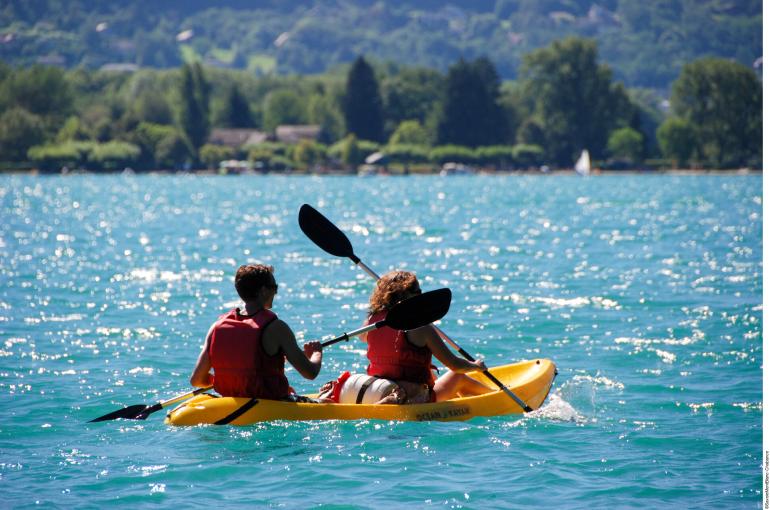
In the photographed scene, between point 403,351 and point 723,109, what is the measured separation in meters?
Answer: 133

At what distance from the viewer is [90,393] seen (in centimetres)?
1156

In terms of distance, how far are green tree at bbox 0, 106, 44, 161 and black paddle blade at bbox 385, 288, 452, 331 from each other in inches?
5130

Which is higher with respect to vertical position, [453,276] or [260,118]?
[260,118]

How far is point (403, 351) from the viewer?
32.4 ft

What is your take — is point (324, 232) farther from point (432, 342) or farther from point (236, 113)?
point (236, 113)

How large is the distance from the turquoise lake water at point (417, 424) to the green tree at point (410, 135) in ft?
374

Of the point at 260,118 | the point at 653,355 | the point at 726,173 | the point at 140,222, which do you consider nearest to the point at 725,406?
the point at 653,355

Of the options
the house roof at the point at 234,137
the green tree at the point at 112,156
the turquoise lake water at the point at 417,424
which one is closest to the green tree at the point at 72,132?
the green tree at the point at 112,156

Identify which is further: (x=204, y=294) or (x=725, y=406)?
(x=204, y=294)

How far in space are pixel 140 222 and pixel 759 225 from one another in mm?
21068

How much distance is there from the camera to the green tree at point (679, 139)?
137 metres

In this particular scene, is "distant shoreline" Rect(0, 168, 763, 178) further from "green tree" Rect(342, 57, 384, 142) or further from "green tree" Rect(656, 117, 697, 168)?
"green tree" Rect(342, 57, 384, 142)

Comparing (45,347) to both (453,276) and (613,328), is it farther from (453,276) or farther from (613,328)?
(453,276)

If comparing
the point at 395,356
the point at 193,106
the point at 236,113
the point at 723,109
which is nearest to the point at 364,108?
the point at 236,113
